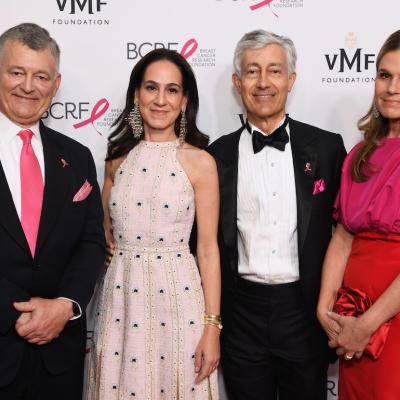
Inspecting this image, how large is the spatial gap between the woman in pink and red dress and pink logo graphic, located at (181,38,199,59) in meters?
0.98

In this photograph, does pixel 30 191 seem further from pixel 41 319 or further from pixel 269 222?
pixel 269 222

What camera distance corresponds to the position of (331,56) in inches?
112

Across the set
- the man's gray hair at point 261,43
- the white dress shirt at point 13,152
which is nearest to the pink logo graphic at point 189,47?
the man's gray hair at point 261,43

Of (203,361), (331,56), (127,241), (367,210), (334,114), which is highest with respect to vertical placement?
(331,56)

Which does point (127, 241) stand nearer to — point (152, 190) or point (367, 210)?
point (152, 190)

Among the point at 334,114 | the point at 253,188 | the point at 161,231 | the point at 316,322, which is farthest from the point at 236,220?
the point at 334,114

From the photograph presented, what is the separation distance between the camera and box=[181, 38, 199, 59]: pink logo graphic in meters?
2.83

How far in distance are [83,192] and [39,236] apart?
0.82ft

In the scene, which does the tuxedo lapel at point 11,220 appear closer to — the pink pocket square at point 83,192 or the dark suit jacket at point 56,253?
the dark suit jacket at point 56,253

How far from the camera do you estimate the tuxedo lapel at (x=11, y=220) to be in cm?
189

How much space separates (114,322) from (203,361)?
1.19 feet

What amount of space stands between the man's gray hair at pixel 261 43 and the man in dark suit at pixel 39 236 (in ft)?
2.53

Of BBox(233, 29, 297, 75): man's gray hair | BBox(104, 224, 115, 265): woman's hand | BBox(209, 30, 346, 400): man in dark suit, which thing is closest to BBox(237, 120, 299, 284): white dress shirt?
BBox(209, 30, 346, 400): man in dark suit

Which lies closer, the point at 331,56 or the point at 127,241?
Answer: the point at 127,241
